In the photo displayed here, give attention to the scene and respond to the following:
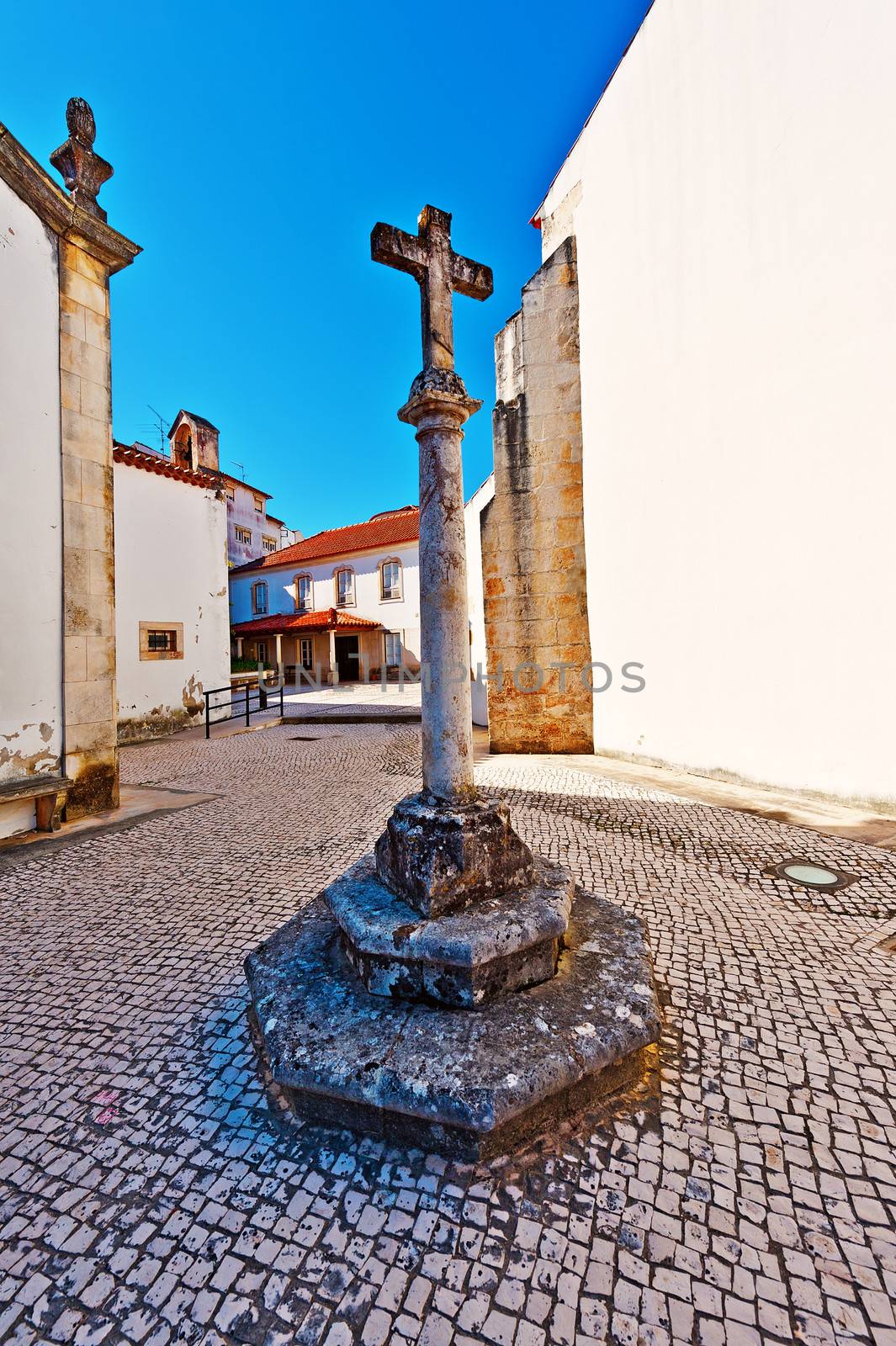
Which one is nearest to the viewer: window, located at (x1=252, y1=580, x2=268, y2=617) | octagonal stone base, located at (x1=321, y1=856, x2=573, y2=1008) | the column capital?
octagonal stone base, located at (x1=321, y1=856, x2=573, y2=1008)

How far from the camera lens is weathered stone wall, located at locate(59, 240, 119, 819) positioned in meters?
4.98

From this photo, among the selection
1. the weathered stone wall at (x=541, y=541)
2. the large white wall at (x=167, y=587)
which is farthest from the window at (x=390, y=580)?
the weathered stone wall at (x=541, y=541)

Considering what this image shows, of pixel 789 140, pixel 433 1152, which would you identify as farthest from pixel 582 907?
pixel 789 140

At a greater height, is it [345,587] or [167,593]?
[345,587]

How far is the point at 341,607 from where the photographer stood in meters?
23.5

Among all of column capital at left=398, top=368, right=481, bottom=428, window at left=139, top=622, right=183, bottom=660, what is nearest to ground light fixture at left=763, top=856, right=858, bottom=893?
column capital at left=398, top=368, right=481, bottom=428

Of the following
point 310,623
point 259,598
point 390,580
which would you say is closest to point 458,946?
point 310,623

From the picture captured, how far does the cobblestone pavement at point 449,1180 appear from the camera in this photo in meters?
1.23

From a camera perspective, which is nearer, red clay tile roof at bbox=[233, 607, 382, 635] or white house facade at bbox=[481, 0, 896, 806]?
white house facade at bbox=[481, 0, 896, 806]

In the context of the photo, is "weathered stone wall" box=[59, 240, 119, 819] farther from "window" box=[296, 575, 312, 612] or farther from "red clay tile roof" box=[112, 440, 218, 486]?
"window" box=[296, 575, 312, 612]

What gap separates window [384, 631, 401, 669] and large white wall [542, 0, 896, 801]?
15.4 m

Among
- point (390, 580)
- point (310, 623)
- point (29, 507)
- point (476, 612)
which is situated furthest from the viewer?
point (390, 580)

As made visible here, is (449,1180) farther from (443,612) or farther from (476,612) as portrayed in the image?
(476,612)

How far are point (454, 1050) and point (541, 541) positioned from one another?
688 cm
